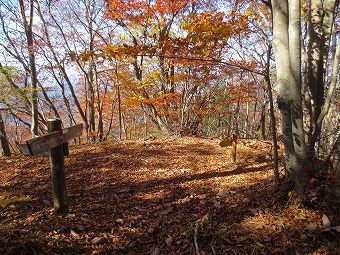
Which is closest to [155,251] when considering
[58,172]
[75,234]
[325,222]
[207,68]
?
[75,234]

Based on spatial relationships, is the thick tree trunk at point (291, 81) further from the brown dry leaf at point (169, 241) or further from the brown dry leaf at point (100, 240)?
the brown dry leaf at point (100, 240)

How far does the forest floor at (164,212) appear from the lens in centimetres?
229

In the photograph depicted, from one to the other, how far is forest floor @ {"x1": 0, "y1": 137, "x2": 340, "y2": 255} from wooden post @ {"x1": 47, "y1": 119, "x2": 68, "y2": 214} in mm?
177

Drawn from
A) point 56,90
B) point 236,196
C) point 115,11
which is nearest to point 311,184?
point 236,196

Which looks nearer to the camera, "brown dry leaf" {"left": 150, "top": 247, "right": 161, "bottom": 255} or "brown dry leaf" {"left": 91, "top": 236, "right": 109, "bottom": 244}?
"brown dry leaf" {"left": 150, "top": 247, "right": 161, "bottom": 255}

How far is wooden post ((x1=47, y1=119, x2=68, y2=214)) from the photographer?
287cm

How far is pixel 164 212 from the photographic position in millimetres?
3164

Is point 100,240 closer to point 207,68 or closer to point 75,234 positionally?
point 75,234

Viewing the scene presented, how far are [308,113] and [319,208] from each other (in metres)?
1.48

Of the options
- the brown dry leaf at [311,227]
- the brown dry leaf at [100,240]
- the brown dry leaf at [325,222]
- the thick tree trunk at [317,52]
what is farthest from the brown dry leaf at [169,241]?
the thick tree trunk at [317,52]

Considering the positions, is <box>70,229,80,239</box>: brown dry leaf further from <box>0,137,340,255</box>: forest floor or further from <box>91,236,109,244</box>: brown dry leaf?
<box>91,236,109,244</box>: brown dry leaf

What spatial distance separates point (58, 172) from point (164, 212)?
161 cm

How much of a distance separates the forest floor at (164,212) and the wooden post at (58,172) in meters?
0.18

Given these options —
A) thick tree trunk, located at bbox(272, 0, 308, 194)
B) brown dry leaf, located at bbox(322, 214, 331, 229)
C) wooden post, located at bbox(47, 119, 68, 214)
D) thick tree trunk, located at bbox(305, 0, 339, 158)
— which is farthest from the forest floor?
thick tree trunk, located at bbox(305, 0, 339, 158)
